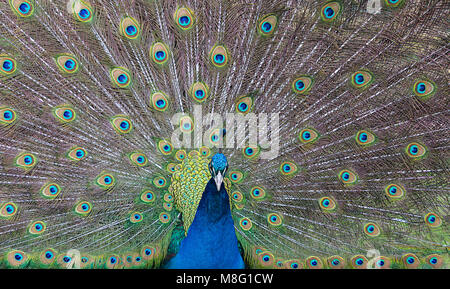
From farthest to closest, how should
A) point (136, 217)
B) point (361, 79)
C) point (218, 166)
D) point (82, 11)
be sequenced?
1. point (136, 217)
2. point (361, 79)
3. point (82, 11)
4. point (218, 166)

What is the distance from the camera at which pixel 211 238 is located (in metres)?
1.59

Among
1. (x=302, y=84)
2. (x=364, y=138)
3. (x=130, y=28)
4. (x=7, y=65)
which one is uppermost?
(x=130, y=28)

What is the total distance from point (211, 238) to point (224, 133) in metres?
0.51

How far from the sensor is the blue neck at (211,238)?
1.52 metres

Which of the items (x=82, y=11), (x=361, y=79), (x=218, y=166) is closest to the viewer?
(x=218, y=166)

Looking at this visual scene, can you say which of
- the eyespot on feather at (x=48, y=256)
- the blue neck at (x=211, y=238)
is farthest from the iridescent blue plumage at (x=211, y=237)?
the eyespot on feather at (x=48, y=256)

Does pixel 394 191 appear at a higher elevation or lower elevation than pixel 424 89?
lower

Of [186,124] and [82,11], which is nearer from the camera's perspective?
[82,11]

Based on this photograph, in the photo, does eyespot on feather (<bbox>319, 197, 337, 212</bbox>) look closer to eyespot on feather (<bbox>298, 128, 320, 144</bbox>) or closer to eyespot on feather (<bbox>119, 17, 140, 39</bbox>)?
eyespot on feather (<bbox>298, 128, 320, 144</bbox>)

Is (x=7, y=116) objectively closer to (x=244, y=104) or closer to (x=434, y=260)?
(x=244, y=104)

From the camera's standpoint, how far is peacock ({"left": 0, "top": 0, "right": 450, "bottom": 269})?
1.50 m

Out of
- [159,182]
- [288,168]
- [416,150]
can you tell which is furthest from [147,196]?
[416,150]

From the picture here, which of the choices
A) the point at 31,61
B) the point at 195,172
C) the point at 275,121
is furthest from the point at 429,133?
the point at 31,61

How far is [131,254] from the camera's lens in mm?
1903
